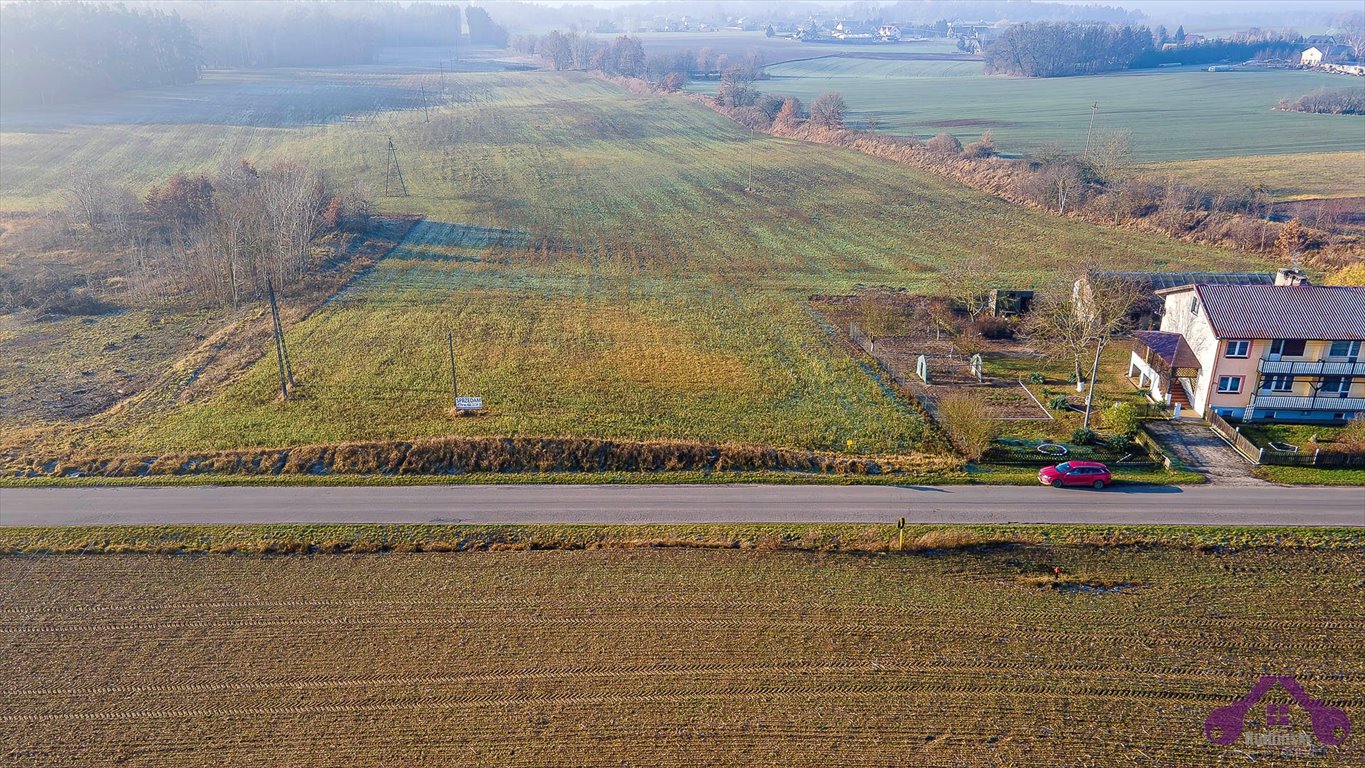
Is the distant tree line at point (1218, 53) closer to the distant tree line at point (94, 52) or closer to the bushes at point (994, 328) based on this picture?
the bushes at point (994, 328)

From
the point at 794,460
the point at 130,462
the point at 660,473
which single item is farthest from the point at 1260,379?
the point at 130,462

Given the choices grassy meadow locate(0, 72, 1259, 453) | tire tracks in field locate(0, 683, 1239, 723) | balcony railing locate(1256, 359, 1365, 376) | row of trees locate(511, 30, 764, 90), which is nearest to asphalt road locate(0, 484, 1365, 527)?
grassy meadow locate(0, 72, 1259, 453)

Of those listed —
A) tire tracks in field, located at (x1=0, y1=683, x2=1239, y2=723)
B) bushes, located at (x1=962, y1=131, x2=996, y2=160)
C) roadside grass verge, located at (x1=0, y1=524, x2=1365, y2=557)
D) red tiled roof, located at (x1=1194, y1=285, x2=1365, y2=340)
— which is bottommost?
tire tracks in field, located at (x1=0, y1=683, x2=1239, y2=723)

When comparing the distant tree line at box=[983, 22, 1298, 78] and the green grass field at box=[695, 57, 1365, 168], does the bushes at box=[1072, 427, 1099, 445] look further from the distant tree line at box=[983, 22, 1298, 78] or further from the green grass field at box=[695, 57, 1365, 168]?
the distant tree line at box=[983, 22, 1298, 78]

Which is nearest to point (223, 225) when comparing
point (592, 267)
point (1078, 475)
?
point (592, 267)

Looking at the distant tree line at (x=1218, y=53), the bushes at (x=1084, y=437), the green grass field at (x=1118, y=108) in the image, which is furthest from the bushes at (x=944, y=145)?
the distant tree line at (x=1218, y=53)

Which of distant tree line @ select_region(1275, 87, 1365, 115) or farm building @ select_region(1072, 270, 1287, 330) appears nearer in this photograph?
farm building @ select_region(1072, 270, 1287, 330)

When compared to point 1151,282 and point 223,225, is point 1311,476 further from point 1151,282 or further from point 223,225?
point 223,225
